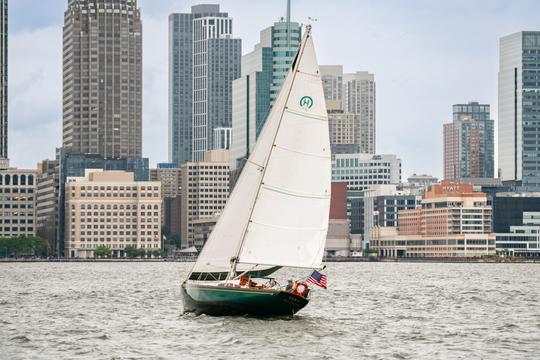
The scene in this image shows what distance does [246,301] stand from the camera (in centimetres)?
7219

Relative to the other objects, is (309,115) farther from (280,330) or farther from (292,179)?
(280,330)

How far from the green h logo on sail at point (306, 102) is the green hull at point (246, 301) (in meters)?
10.0

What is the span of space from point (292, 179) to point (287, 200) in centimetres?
120

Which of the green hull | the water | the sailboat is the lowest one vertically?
the water

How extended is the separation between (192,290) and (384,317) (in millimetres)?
15515

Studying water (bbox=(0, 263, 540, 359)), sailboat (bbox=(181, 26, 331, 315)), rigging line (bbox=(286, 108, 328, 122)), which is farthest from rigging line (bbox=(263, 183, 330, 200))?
water (bbox=(0, 263, 540, 359))

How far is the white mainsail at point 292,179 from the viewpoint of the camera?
7312 centimetres

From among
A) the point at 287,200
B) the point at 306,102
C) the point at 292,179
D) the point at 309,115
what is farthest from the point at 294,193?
the point at 306,102

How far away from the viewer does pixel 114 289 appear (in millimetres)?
128750

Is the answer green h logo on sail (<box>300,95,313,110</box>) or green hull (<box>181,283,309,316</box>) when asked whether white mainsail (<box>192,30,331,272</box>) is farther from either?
green hull (<box>181,283,309,316</box>)

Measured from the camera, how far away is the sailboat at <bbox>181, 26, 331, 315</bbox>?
7281cm

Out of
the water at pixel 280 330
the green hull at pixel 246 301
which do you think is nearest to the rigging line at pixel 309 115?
the green hull at pixel 246 301

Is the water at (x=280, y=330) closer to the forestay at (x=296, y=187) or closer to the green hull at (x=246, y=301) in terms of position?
the green hull at (x=246, y=301)

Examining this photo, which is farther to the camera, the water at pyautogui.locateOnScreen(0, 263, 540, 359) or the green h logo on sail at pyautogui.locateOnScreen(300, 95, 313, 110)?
the green h logo on sail at pyautogui.locateOnScreen(300, 95, 313, 110)
